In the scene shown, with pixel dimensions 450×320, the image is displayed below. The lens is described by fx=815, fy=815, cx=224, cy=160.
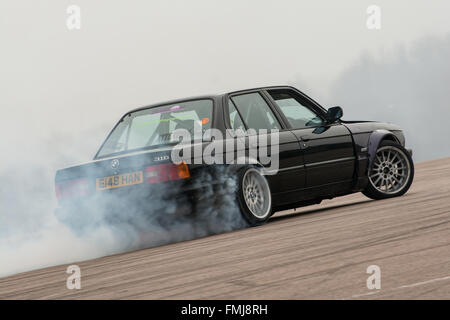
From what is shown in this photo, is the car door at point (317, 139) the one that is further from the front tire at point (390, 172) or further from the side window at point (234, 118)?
the side window at point (234, 118)

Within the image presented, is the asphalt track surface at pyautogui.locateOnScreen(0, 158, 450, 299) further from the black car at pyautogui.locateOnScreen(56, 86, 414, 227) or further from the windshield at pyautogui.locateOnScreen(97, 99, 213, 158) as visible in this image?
the windshield at pyautogui.locateOnScreen(97, 99, 213, 158)

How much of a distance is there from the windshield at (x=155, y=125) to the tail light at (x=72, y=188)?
78cm

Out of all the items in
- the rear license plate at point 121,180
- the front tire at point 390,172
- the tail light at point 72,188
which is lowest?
the front tire at point 390,172

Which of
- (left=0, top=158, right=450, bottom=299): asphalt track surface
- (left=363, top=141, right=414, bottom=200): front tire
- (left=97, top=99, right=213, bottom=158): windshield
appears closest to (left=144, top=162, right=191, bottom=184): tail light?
(left=97, top=99, right=213, bottom=158): windshield

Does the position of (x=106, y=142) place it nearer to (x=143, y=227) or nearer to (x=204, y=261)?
(x=143, y=227)

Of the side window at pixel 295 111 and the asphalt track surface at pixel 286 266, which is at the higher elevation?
the side window at pixel 295 111

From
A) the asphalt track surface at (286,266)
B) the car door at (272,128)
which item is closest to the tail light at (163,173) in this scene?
the asphalt track surface at (286,266)

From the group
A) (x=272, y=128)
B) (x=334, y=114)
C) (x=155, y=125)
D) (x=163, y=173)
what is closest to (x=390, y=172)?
(x=334, y=114)

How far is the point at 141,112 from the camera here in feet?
30.9

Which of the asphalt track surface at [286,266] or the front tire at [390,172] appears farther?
the front tire at [390,172]

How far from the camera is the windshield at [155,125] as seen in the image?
8.82 metres

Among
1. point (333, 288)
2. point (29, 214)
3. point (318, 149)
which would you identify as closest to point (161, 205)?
point (29, 214)

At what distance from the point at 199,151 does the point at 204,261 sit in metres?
2.05

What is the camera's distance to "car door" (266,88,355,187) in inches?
383
